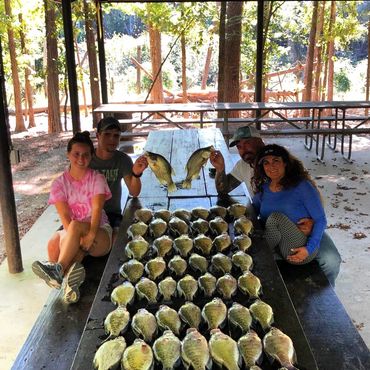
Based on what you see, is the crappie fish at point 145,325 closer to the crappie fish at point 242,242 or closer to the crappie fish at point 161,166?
the crappie fish at point 242,242

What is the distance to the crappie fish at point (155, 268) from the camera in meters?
2.18

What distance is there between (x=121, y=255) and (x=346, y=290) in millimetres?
2272

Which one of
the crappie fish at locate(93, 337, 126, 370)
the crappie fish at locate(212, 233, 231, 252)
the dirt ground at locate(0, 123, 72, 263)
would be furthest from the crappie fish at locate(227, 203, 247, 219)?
the dirt ground at locate(0, 123, 72, 263)

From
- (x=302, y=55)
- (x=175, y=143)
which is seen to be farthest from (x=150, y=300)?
(x=302, y=55)

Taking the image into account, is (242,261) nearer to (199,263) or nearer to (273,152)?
(199,263)

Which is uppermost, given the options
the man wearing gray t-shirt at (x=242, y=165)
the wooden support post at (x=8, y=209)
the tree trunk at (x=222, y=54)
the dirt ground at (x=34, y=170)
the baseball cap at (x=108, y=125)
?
the tree trunk at (x=222, y=54)

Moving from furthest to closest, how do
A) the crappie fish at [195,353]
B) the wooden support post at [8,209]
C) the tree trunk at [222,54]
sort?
1. the tree trunk at [222,54]
2. the wooden support post at [8,209]
3. the crappie fish at [195,353]

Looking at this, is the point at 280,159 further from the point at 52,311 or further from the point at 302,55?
the point at 302,55

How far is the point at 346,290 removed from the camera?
13.0 ft

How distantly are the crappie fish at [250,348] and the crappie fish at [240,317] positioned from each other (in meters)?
0.08

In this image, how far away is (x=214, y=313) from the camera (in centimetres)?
184

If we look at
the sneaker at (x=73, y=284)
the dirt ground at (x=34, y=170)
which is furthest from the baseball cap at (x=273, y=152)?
the dirt ground at (x=34, y=170)

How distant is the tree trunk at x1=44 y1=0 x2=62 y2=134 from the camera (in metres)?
11.7

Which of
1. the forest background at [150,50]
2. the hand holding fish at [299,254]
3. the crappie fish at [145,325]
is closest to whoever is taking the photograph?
the crappie fish at [145,325]
